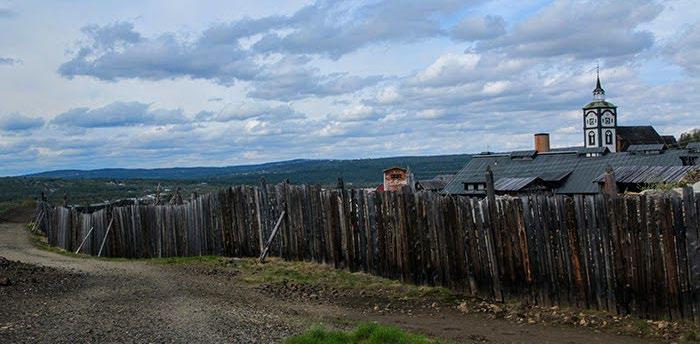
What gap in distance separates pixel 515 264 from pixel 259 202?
23.9ft

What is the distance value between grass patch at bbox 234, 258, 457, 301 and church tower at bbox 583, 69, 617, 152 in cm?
8232

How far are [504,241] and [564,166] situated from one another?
4055 centimetres

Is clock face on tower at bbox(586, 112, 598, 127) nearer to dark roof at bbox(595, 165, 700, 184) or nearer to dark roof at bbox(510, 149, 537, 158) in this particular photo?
dark roof at bbox(510, 149, 537, 158)

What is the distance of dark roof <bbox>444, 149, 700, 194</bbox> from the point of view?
4488cm

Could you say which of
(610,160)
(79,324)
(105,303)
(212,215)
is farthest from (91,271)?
(610,160)

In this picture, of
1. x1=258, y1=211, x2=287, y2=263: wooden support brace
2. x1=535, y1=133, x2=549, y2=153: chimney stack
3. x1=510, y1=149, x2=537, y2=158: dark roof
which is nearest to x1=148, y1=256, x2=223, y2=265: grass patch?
x1=258, y1=211, x2=287, y2=263: wooden support brace

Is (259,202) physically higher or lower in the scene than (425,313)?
higher

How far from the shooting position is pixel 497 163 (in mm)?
53656

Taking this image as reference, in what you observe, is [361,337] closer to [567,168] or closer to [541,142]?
[567,168]

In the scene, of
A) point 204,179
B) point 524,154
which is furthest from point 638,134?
point 204,179

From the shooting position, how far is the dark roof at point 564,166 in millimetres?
44875

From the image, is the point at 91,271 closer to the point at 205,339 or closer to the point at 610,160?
the point at 205,339

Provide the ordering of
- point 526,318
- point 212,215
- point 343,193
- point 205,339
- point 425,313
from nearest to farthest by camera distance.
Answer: point 205,339 < point 526,318 < point 425,313 < point 343,193 < point 212,215

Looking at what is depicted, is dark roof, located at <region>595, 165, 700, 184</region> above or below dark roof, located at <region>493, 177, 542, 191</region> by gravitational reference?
above
